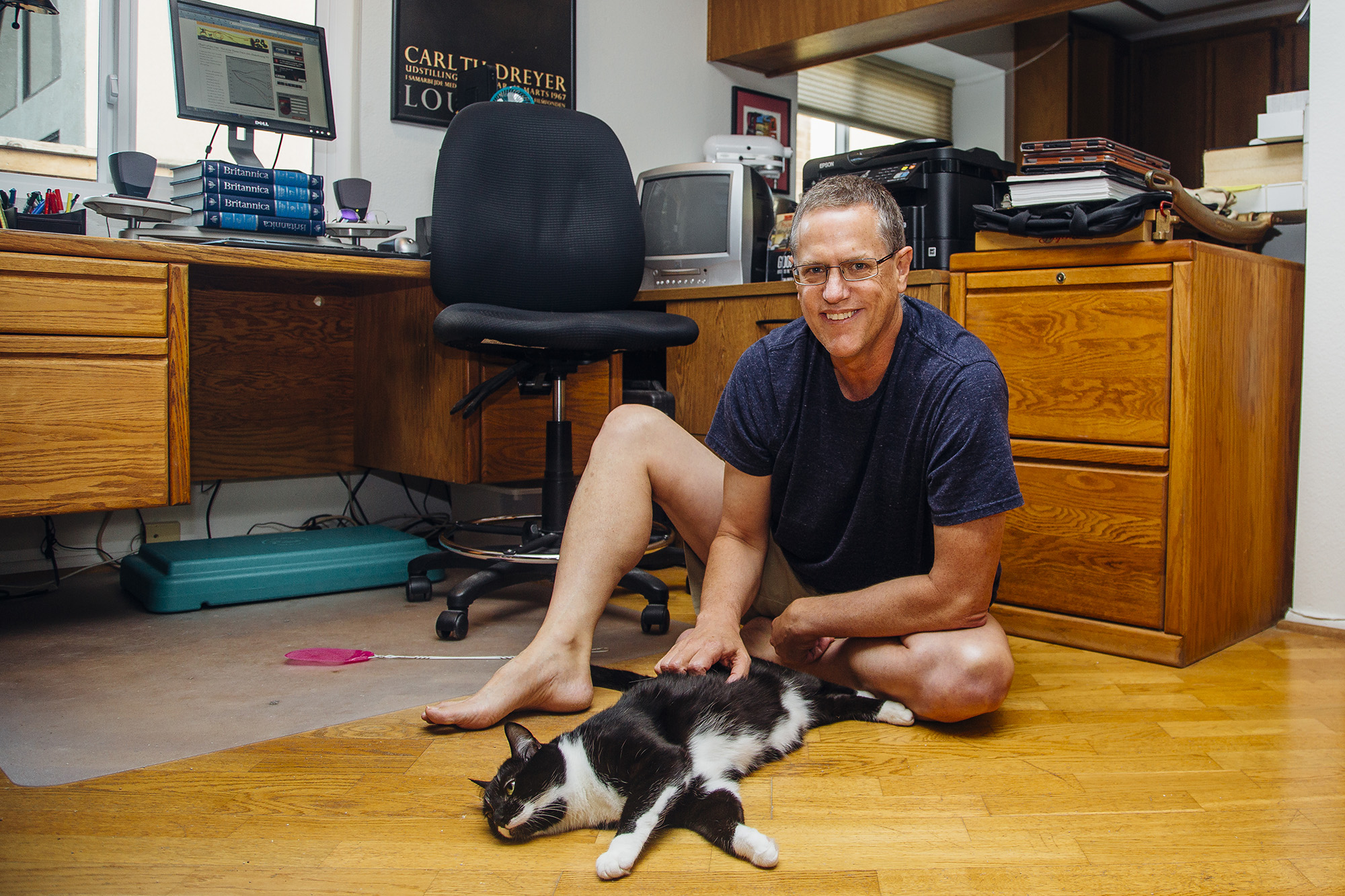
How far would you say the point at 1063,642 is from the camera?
1917mm

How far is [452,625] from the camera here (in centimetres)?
186

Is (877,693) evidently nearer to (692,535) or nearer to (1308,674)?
(692,535)

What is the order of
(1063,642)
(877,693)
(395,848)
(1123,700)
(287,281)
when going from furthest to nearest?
(287,281) → (1063,642) → (1123,700) → (877,693) → (395,848)

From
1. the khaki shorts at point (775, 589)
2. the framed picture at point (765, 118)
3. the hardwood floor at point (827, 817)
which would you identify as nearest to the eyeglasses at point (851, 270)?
the khaki shorts at point (775, 589)

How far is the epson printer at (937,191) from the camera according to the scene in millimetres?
2141

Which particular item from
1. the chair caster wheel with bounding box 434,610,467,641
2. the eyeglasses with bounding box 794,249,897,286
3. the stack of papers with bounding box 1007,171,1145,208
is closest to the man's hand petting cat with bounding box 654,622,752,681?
the eyeglasses with bounding box 794,249,897,286

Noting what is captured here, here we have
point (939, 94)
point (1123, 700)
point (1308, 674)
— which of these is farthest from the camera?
point (939, 94)

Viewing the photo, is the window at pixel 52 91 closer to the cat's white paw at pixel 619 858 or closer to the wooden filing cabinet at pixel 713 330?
the wooden filing cabinet at pixel 713 330

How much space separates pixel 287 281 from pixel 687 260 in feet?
3.51

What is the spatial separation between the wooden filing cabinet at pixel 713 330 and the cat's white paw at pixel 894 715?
93cm

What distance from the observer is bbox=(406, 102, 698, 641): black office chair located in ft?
6.28

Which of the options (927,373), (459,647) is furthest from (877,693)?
(459,647)

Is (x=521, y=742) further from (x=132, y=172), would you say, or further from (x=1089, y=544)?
(x=132, y=172)

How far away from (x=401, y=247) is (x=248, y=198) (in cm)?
35
